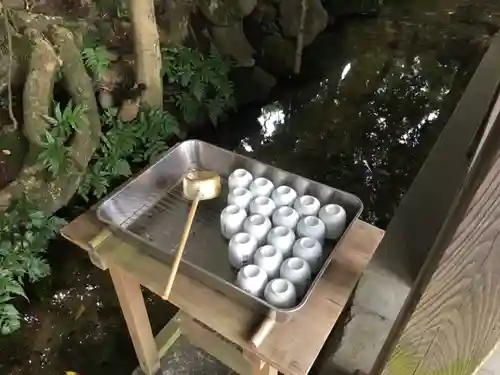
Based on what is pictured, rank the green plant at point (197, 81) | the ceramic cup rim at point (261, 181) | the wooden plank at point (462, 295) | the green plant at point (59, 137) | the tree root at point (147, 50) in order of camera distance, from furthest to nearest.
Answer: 1. the green plant at point (197, 81)
2. the tree root at point (147, 50)
3. the green plant at point (59, 137)
4. the ceramic cup rim at point (261, 181)
5. the wooden plank at point (462, 295)

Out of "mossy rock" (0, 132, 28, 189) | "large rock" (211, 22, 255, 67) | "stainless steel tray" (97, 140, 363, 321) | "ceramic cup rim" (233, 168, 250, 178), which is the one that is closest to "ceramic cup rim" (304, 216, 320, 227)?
"stainless steel tray" (97, 140, 363, 321)

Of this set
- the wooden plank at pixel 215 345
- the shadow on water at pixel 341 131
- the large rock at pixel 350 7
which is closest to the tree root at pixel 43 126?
the shadow on water at pixel 341 131

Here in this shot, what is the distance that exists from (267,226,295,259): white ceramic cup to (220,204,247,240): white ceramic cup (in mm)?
132

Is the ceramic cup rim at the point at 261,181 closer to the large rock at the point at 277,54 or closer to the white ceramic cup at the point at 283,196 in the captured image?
the white ceramic cup at the point at 283,196

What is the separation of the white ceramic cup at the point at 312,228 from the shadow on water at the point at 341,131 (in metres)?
1.68

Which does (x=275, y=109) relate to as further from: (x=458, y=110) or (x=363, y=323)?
(x=363, y=323)

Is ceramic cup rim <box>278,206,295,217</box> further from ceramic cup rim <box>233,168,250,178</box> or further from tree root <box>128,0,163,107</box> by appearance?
tree root <box>128,0,163,107</box>

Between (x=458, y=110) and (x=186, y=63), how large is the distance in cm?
255

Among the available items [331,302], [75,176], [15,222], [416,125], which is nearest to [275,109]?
[416,125]

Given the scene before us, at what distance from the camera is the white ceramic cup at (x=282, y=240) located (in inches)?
66.9

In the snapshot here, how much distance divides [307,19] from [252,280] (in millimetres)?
4808

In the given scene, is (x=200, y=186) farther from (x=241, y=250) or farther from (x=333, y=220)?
(x=333, y=220)

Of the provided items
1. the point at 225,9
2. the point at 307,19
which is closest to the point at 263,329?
the point at 225,9

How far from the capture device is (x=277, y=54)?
17.9 ft
